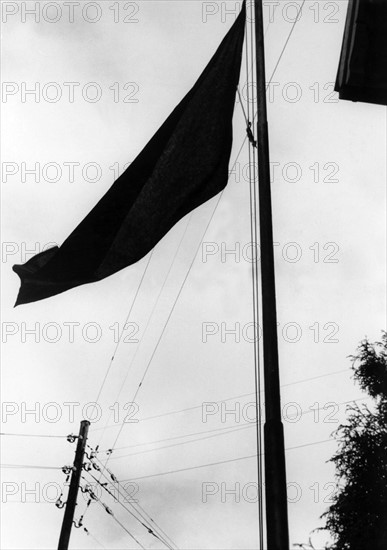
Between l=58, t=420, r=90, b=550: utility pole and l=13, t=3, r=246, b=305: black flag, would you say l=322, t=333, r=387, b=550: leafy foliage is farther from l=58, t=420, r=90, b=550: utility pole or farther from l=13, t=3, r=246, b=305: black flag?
l=13, t=3, r=246, b=305: black flag

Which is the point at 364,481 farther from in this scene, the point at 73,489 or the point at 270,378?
the point at 270,378

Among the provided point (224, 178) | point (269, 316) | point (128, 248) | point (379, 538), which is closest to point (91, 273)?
point (128, 248)

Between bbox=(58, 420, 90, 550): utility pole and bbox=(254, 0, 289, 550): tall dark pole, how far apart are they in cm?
1246

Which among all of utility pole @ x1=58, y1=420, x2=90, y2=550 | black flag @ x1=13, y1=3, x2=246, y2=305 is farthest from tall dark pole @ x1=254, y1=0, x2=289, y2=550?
utility pole @ x1=58, y1=420, x2=90, y2=550

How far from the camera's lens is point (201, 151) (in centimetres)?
501

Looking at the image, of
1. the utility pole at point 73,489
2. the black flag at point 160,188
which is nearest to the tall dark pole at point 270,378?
the black flag at point 160,188

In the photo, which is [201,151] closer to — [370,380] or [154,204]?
[154,204]

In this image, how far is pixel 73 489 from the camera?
51.7 feet

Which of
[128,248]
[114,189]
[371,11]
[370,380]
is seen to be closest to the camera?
[128,248]

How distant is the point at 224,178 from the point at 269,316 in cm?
159

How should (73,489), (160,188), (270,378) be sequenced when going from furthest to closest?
(73,489)
(160,188)
(270,378)

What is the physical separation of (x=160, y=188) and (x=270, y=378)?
2.05 meters

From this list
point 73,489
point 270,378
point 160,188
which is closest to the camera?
point 270,378

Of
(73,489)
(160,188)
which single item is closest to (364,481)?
(73,489)
